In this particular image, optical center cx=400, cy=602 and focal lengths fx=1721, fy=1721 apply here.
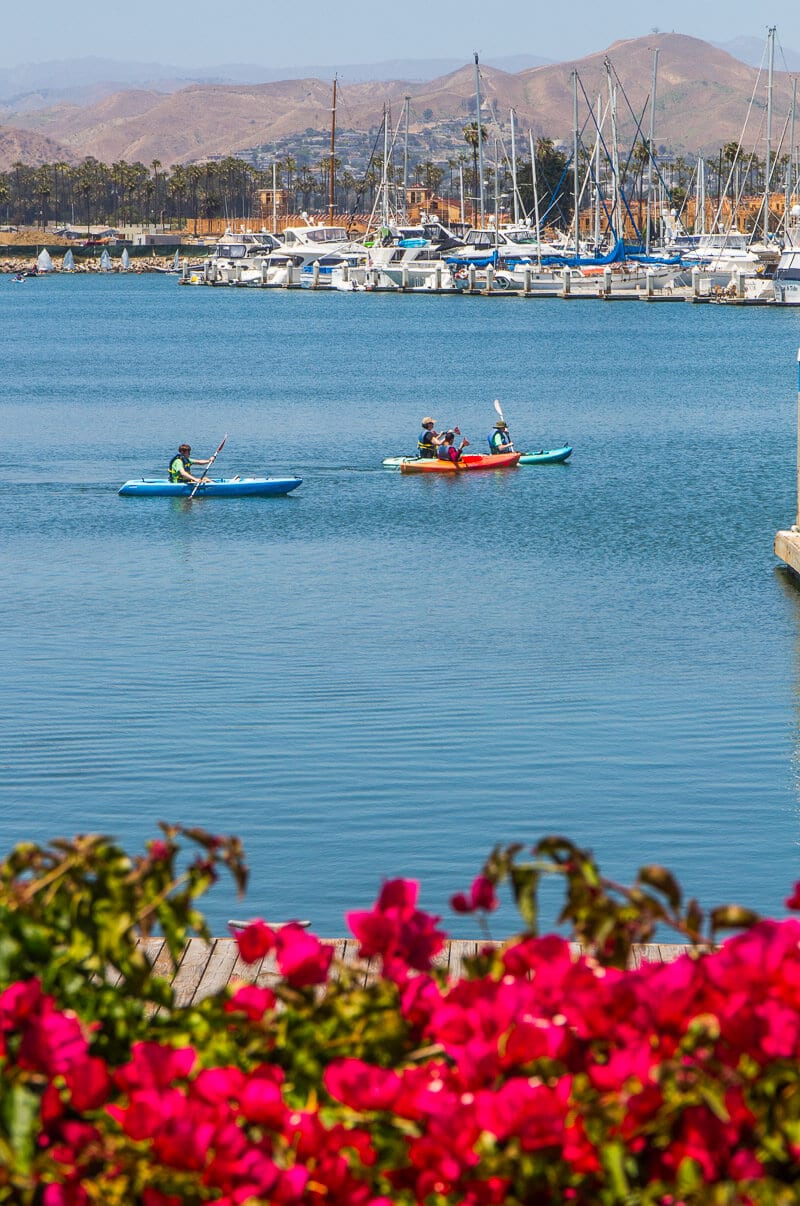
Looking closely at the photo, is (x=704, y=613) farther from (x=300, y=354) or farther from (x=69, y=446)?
(x=300, y=354)

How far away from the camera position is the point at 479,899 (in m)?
4.00

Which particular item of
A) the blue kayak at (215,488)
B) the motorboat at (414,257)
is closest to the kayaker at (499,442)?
the blue kayak at (215,488)

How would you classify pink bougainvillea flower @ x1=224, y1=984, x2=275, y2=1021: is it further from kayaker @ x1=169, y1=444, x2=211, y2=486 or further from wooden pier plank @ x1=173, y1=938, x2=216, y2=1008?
kayaker @ x1=169, y1=444, x2=211, y2=486

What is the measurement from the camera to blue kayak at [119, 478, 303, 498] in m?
39.7

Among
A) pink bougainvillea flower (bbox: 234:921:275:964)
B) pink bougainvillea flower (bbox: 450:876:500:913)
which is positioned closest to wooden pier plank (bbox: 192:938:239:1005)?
pink bougainvillea flower (bbox: 234:921:275:964)

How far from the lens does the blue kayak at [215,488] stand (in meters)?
39.7

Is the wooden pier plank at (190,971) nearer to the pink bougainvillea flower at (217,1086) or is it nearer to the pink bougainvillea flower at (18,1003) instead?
the pink bougainvillea flower at (18,1003)

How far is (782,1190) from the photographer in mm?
3338

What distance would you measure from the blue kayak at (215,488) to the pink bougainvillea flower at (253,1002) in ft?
117

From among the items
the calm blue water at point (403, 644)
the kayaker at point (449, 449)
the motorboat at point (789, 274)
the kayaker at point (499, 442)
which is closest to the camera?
the calm blue water at point (403, 644)

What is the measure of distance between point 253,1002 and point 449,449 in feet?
129

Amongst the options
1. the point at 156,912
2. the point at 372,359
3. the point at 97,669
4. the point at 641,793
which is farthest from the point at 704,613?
the point at 372,359

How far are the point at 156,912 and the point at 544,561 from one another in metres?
28.9

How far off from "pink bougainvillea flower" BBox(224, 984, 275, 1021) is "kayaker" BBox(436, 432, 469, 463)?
38.2 m
